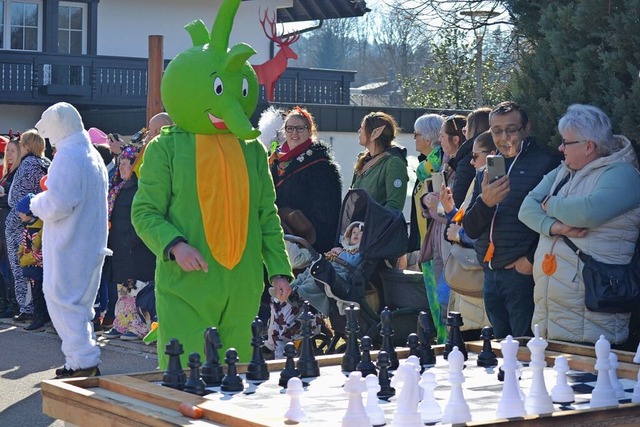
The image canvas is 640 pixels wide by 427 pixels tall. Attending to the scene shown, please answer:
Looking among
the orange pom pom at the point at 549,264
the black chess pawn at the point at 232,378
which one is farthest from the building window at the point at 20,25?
the black chess pawn at the point at 232,378

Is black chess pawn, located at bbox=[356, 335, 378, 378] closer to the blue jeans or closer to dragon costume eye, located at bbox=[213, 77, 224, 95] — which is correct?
dragon costume eye, located at bbox=[213, 77, 224, 95]

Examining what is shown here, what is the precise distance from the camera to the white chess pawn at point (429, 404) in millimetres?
3584

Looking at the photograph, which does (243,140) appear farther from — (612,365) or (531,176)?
(612,365)

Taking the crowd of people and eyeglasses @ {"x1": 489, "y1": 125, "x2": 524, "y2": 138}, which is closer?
the crowd of people

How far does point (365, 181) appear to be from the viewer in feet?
31.6

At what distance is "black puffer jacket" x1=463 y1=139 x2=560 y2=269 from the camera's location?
6965 millimetres

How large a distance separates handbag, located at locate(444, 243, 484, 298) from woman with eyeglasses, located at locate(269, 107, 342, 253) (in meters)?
2.22

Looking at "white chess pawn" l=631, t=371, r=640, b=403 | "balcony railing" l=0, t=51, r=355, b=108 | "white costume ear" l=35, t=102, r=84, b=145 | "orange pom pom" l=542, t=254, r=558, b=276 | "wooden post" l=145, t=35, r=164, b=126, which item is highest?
"balcony railing" l=0, t=51, r=355, b=108

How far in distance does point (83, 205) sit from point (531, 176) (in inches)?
135

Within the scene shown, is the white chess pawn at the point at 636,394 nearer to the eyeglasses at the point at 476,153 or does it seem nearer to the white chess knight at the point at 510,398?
the white chess knight at the point at 510,398

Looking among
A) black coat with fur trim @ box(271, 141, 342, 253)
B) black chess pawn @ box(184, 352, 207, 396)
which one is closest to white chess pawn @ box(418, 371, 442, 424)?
black chess pawn @ box(184, 352, 207, 396)

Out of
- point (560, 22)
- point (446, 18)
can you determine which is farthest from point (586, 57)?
point (446, 18)

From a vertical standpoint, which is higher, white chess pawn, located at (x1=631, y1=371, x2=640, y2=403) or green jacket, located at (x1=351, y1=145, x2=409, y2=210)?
green jacket, located at (x1=351, y1=145, x2=409, y2=210)

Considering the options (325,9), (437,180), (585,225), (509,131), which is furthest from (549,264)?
(325,9)
